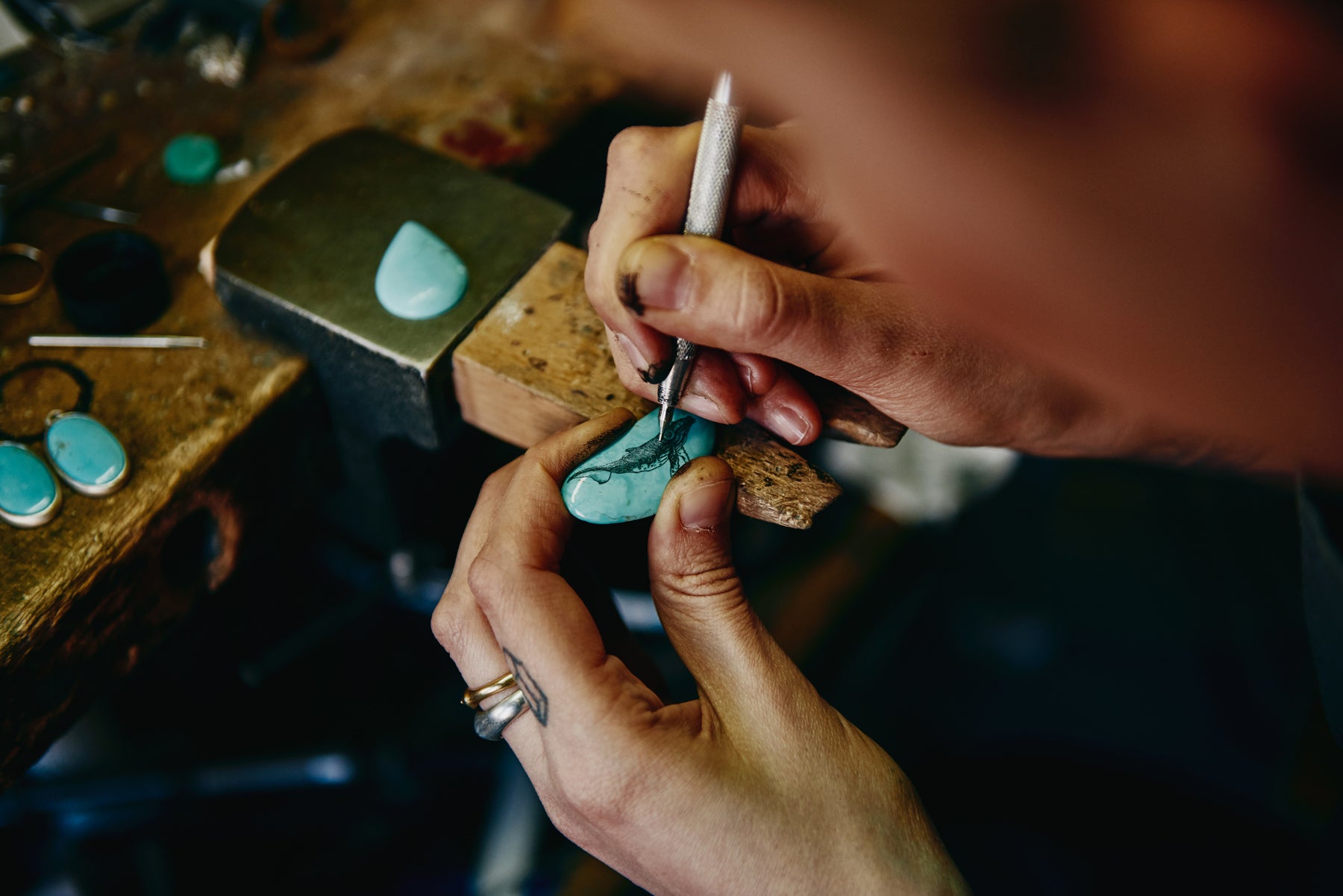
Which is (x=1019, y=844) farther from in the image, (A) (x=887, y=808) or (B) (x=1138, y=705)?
(A) (x=887, y=808)

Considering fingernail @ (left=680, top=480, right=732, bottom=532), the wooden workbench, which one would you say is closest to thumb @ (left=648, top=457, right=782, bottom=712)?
fingernail @ (left=680, top=480, right=732, bottom=532)

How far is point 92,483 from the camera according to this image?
0.88 metres

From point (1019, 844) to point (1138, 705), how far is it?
45 cm

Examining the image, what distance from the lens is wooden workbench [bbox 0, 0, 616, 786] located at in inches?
33.3

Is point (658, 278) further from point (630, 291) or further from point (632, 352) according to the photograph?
point (632, 352)

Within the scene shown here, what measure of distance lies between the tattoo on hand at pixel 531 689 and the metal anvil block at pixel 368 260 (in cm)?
37

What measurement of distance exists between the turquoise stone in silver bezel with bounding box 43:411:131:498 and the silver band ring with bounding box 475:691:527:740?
1.67 feet

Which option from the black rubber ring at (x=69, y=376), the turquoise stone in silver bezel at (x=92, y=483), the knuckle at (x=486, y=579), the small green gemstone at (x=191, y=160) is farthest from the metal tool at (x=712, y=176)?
the small green gemstone at (x=191, y=160)

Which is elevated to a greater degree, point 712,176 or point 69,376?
point 712,176

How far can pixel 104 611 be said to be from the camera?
88cm

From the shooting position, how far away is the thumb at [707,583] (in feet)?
2.61

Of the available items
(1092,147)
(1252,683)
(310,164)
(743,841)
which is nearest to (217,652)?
(310,164)

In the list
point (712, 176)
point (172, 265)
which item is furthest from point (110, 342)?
point (712, 176)

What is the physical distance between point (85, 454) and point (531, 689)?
601mm
